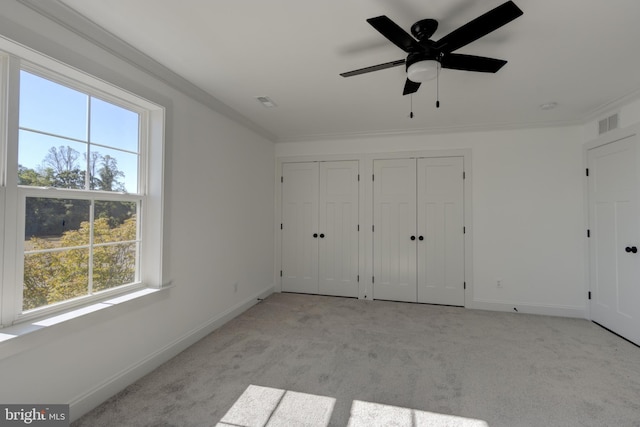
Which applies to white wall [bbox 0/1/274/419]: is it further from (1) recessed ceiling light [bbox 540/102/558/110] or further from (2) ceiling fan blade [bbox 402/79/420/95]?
(1) recessed ceiling light [bbox 540/102/558/110]

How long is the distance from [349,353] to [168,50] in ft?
9.40

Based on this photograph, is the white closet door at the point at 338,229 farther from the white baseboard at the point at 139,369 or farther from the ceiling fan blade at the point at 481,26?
the ceiling fan blade at the point at 481,26

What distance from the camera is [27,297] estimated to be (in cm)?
166

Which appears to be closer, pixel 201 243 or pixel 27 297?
pixel 27 297

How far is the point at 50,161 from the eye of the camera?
175cm

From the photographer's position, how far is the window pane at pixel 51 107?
5.40 feet

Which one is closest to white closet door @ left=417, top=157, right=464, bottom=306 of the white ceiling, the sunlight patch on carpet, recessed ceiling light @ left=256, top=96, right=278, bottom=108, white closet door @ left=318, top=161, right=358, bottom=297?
the white ceiling

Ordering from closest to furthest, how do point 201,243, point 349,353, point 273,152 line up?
point 349,353 < point 201,243 < point 273,152

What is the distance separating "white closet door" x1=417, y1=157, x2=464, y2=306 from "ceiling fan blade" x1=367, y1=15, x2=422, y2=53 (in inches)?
102

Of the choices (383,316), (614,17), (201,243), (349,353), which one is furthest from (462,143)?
(201,243)

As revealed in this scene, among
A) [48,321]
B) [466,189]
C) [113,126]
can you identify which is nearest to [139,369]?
[48,321]

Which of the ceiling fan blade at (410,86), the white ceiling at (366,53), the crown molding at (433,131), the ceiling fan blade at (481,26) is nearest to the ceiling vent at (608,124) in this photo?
the white ceiling at (366,53)

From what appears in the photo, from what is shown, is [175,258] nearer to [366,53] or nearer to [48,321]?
[48,321]

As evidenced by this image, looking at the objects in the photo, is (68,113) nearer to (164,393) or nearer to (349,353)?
(164,393)
